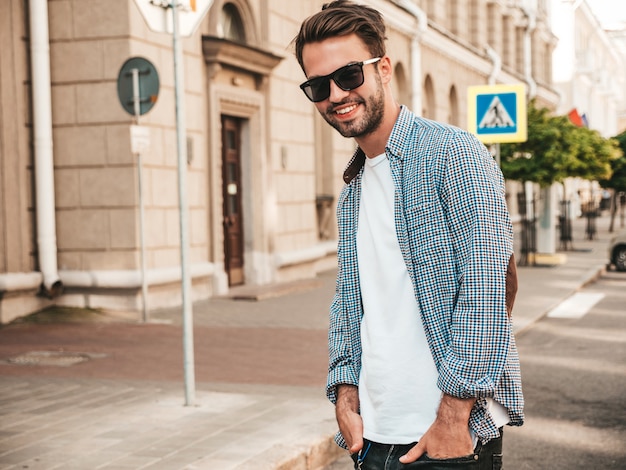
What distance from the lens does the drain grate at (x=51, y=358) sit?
8617 mm

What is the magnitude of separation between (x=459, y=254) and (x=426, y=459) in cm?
47

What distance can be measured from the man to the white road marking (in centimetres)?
1059

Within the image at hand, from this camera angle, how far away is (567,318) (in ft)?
40.2

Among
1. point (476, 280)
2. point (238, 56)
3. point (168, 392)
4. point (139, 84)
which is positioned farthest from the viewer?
point (238, 56)

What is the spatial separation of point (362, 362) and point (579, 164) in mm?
18349

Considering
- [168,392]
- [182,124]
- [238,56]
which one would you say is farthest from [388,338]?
[238,56]

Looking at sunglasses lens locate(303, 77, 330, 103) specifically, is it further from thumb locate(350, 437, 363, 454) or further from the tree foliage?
the tree foliage

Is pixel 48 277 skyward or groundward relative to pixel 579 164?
groundward

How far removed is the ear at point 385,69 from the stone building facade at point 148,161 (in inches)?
349

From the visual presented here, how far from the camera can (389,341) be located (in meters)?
2.22

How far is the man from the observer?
205cm

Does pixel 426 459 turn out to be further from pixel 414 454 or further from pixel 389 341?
pixel 389 341

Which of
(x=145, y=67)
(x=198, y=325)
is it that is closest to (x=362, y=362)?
(x=145, y=67)

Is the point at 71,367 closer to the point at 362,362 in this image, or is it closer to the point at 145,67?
the point at 145,67
